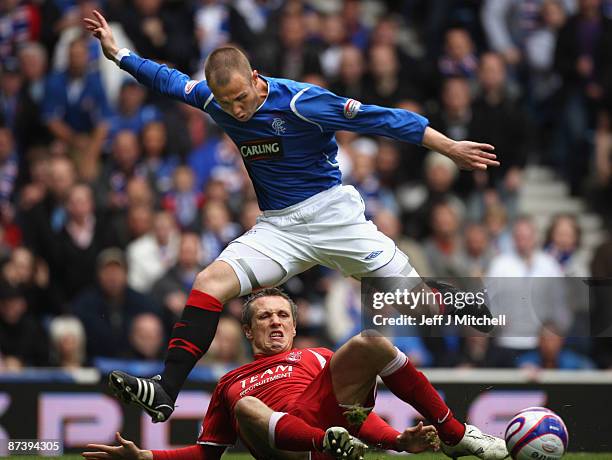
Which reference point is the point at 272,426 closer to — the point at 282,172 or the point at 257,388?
the point at 257,388

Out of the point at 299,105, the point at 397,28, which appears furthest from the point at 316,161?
the point at 397,28

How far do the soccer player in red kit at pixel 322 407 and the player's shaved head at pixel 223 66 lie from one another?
5.07 ft

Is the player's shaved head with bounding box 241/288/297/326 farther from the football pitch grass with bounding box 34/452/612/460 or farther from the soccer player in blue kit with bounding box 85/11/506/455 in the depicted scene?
the football pitch grass with bounding box 34/452/612/460

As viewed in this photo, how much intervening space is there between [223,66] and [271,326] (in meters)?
1.59

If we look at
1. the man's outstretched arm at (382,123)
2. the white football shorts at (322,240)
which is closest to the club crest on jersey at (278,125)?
the man's outstretched arm at (382,123)

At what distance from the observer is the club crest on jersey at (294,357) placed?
328 inches

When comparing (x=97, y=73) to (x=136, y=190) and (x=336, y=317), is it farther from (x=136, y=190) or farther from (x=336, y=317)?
(x=336, y=317)

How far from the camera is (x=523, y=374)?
1127cm

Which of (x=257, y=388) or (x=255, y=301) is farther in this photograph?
(x=255, y=301)

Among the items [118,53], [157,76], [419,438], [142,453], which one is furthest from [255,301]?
[118,53]

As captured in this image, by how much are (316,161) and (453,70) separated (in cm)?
703

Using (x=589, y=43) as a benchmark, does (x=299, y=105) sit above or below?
below

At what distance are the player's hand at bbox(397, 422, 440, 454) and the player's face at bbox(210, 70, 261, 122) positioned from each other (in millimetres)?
2045

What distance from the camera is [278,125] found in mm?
8148
